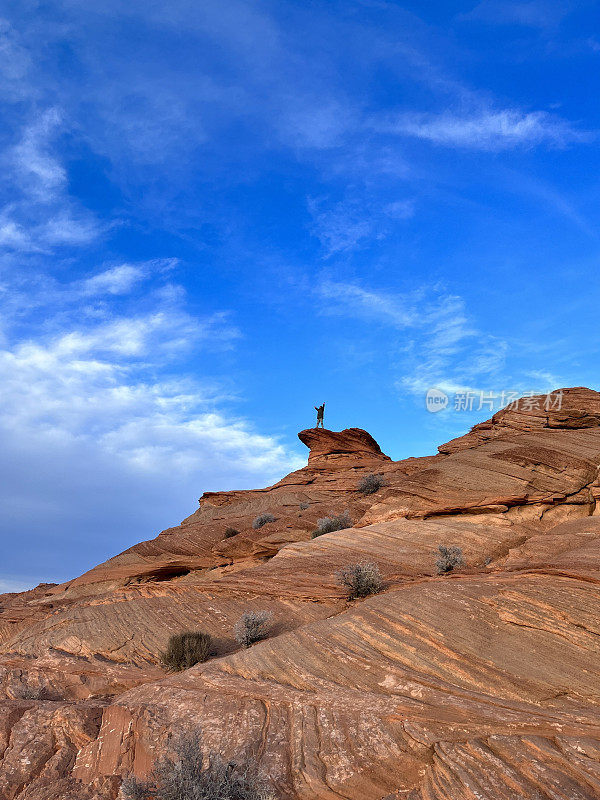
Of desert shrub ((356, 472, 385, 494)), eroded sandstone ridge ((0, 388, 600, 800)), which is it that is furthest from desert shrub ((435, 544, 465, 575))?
desert shrub ((356, 472, 385, 494))

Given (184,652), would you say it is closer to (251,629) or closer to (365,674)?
(251,629)

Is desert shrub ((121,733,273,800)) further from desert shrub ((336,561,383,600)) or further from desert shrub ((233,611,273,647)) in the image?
desert shrub ((336,561,383,600))

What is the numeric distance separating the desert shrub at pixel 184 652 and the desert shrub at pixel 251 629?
28.5 inches

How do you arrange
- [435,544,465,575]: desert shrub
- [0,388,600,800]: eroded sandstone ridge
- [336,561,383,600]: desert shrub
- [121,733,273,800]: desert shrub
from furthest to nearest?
[435,544,465,575]: desert shrub
[336,561,383,600]: desert shrub
[0,388,600,800]: eroded sandstone ridge
[121,733,273,800]: desert shrub

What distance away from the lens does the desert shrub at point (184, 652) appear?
12.0 meters

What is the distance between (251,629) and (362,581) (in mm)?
2917

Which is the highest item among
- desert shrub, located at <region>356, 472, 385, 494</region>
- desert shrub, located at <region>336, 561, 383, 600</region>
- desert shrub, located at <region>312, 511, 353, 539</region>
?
desert shrub, located at <region>356, 472, 385, 494</region>

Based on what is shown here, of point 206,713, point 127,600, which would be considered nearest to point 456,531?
point 127,600

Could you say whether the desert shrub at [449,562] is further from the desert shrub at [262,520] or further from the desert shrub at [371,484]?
the desert shrub at [262,520]

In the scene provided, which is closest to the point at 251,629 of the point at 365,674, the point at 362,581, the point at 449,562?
the point at 362,581

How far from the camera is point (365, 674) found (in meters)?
9.27

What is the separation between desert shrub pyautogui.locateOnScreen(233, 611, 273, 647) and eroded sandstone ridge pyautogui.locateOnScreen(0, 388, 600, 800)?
0.34 metres

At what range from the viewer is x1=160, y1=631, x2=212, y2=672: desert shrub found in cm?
1198

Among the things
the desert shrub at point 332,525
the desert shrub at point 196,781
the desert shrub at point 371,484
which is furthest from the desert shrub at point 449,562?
the desert shrub at point 371,484
